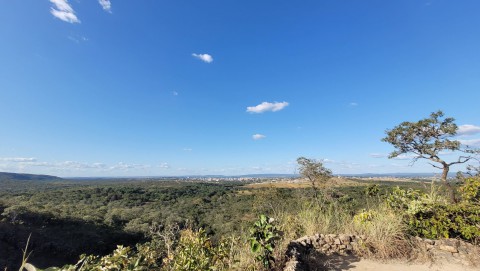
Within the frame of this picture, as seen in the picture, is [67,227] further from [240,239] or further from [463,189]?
[463,189]

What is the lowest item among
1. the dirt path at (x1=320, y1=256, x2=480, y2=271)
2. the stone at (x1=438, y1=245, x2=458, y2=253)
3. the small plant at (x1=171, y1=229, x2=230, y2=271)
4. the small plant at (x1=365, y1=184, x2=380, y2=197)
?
the dirt path at (x1=320, y1=256, x2=480, y2=271)

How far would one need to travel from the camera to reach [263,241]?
3.88 m

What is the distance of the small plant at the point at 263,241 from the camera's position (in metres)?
3.81

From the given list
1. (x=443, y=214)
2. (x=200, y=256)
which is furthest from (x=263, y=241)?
(x=443, y=214)

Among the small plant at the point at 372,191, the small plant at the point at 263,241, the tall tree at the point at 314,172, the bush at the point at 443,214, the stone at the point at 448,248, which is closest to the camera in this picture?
the small plant at the point at 263,241

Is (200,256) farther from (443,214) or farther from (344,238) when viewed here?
(443,214)

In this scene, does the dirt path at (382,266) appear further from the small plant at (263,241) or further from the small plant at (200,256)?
the small plant at (200,256)

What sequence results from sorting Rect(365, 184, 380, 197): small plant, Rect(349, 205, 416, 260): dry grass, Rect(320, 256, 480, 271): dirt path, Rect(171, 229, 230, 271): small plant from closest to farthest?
Rect(171, 229, 230, 271): small plant → Rect(320, 256, 480, 271): dirt path → Rect(349, 205, 416, 260): dry grass → Rect(365, 184, 380, 197): small plant

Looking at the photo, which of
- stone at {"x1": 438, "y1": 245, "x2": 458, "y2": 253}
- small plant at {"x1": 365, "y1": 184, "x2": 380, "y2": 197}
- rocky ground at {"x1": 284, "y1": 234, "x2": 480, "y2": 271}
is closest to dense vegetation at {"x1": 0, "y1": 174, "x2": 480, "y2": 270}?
small plant at {"x1": 365, "y1": 184, "x2": 380, "y2": 197}

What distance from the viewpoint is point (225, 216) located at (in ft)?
115

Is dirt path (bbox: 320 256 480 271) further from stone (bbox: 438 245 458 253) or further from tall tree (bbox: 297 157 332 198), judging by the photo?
tall tree (bbox: 297 157 332 198)

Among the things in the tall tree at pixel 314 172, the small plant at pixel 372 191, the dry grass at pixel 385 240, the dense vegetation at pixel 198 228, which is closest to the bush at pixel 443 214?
the dense vegetation at pixel 198 228

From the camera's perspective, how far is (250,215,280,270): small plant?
3.81 metres

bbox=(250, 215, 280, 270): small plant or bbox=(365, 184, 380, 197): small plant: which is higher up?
bbox=(365, 184, 380, 197): small plant
